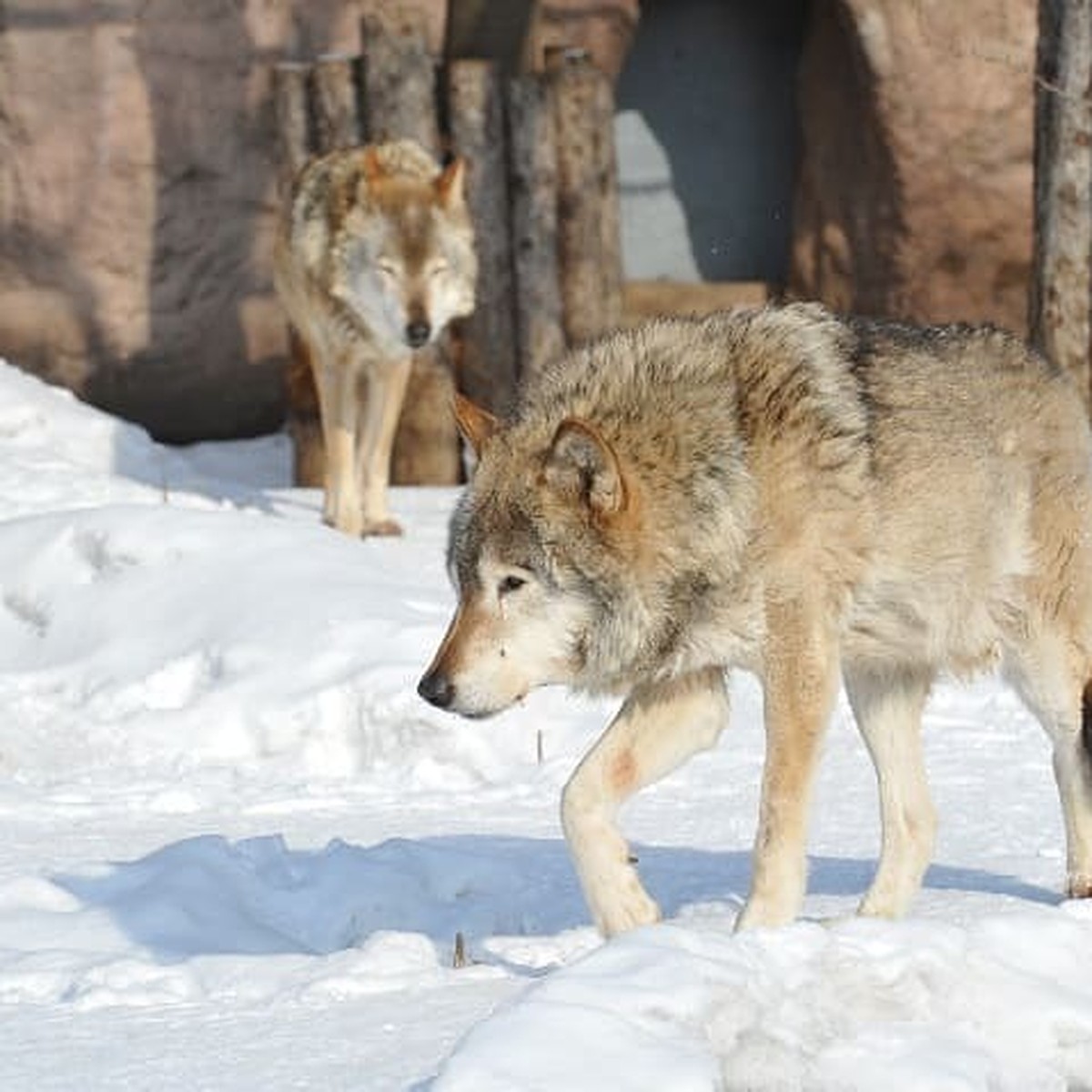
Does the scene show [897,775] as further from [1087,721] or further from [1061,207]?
[1061,207]

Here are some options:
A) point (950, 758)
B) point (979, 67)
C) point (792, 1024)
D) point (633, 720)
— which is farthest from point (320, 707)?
point (979, 67)

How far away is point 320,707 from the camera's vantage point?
845cm

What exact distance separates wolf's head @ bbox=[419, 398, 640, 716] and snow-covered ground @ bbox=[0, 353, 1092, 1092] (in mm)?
579

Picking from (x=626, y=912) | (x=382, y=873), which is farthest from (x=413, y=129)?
(x=626, y=912)

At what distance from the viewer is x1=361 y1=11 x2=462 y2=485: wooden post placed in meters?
13.2

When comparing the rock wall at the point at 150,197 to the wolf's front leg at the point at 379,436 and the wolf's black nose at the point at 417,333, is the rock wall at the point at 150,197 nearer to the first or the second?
the wolf's front leg at the point at 379,436

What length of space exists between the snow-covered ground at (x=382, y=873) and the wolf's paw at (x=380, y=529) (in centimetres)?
17

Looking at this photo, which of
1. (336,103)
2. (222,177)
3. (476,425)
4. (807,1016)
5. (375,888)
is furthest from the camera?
(222,177)

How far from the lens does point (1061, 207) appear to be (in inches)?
470

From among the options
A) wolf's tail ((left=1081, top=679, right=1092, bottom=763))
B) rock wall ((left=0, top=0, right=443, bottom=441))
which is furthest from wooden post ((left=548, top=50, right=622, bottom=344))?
wolf's tail ((left=1081, top=679, right=1092, bottom=763))

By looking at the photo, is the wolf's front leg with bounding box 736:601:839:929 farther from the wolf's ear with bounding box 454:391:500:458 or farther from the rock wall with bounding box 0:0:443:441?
the rock wall with bounding box 0:0:443:441

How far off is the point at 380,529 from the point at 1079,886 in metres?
5.81

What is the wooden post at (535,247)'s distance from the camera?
13562 mm

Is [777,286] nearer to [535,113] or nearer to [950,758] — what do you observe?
[535,113]
